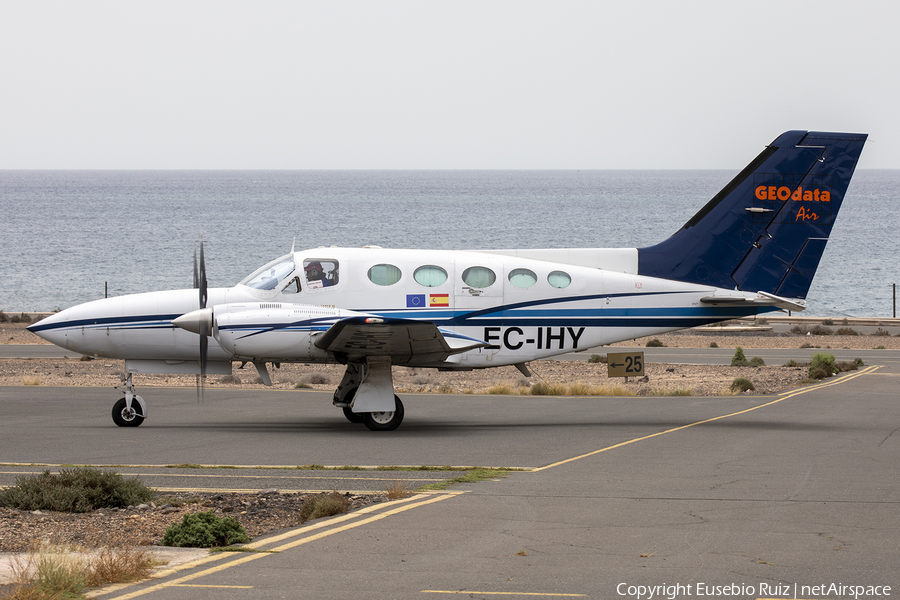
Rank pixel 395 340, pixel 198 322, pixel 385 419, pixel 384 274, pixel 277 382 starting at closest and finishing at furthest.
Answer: pixel 395 340, pixel 198 322, pixel 385 419, pixel 384 274, pixel 277 382

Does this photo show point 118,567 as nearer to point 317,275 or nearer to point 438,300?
point 317,275

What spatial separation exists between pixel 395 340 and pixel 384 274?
176 cm

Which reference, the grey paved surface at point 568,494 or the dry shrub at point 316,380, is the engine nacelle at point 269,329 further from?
the dry shrub at point 316,380

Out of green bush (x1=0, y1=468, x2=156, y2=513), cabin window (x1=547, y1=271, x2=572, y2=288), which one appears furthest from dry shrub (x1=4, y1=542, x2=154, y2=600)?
cabin window (x1=547, y1=271, x2=572, y2=288)

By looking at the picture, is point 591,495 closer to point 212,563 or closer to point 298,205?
point 212,563

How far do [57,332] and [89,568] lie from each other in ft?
39.4

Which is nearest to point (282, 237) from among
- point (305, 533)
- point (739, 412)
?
point (739, 412)

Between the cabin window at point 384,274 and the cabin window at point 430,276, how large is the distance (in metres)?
0.39

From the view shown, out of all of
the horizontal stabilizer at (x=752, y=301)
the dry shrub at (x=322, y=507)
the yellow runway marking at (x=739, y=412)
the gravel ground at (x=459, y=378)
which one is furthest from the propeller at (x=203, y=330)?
the horizontal stabilizer at (x=752, y=301)

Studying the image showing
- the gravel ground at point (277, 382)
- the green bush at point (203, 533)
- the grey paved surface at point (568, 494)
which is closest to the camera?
the grey paved surface at point (568, 494)

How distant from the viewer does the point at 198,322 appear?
57.9 feet

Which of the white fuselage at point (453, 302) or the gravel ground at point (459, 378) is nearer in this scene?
the white fuselage at point (453, 302)

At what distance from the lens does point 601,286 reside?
763 inches

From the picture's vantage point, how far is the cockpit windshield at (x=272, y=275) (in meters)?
18.4
